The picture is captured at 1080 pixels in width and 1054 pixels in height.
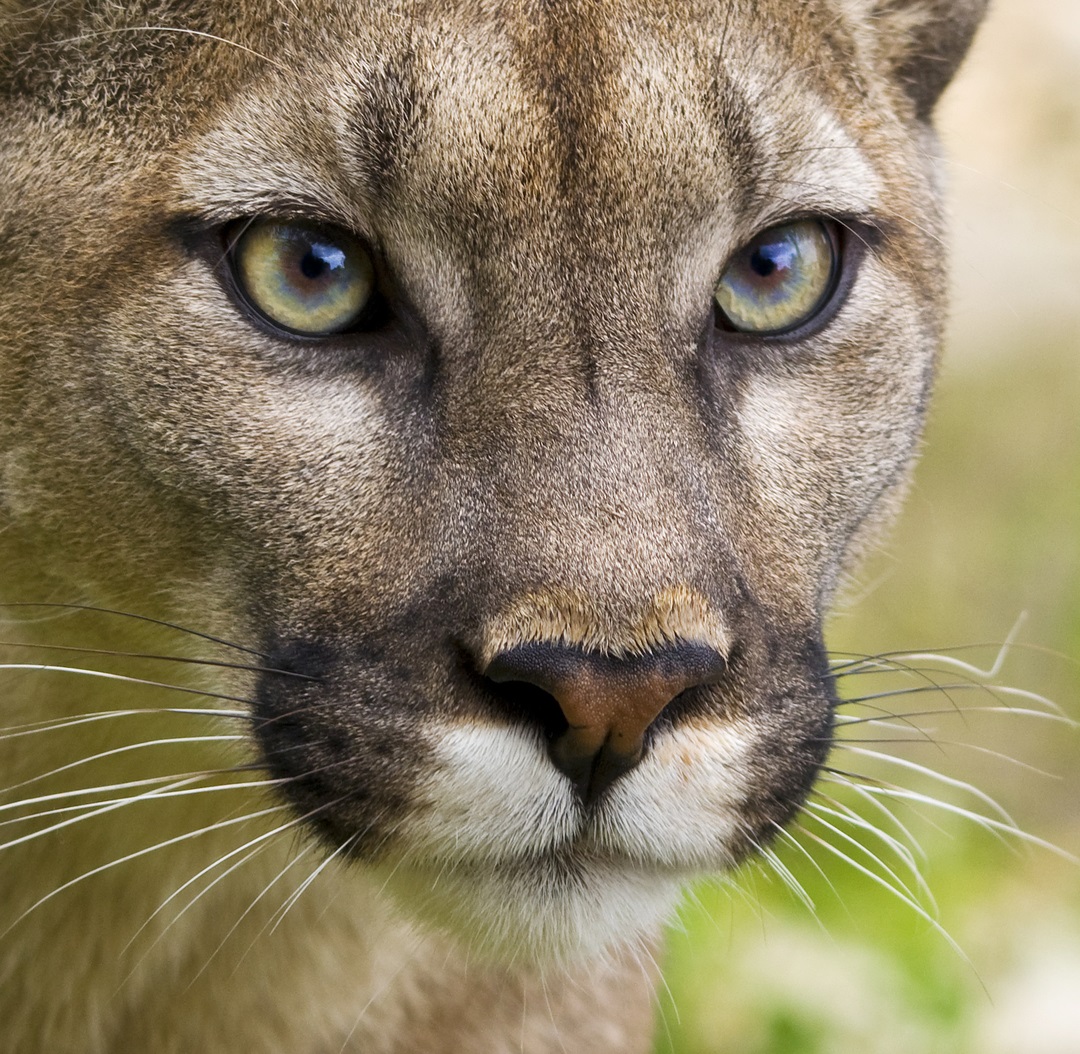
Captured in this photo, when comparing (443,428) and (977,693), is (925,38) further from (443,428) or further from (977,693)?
(977,693)

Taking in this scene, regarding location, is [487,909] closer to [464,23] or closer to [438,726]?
[438,726]

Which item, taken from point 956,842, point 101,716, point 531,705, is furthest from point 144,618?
point 956,842

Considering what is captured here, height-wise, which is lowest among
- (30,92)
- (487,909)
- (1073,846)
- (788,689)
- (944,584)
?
(1073,846)

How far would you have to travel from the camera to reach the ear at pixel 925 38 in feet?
11.9

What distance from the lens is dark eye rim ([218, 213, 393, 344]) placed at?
8.97 ft

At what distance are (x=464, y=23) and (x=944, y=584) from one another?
197 inches

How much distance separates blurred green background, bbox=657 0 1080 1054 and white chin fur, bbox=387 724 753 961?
38cm

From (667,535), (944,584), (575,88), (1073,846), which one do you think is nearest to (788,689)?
(667,535)

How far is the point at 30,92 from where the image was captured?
292cm

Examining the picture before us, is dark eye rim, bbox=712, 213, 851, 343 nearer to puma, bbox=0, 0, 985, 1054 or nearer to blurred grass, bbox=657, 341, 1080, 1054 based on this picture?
puma, bbox=0, 0, 985, 1054

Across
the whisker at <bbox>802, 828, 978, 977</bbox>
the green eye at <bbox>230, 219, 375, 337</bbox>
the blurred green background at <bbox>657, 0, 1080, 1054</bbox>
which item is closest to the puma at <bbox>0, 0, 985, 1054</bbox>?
the green eye at <bbox>230, 219, 375, 337</bbox>

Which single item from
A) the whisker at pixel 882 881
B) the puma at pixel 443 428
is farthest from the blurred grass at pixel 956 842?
the puma at pixel 443 428

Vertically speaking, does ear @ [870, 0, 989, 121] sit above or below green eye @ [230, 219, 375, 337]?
above

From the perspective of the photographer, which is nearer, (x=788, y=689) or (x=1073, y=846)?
(x=788, y=689)
